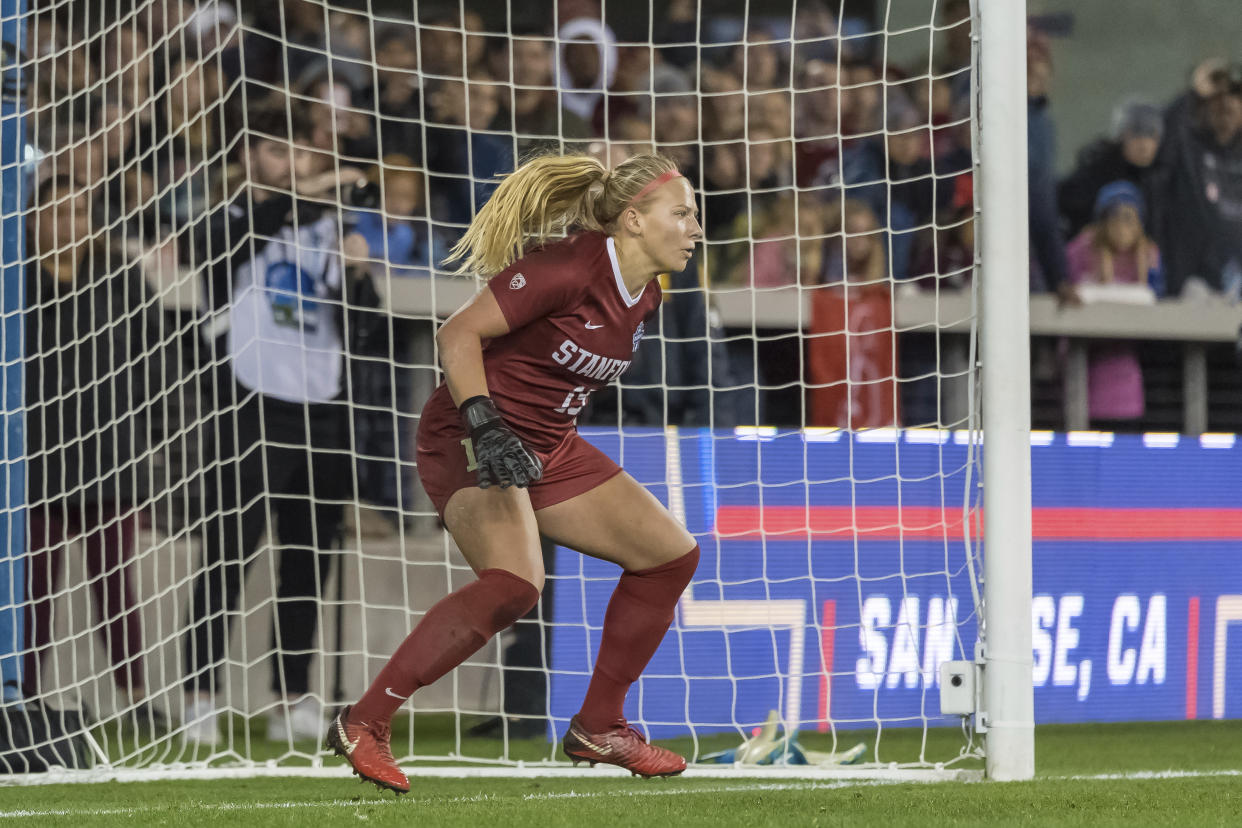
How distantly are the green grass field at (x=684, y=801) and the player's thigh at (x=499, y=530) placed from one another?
0.52 metres

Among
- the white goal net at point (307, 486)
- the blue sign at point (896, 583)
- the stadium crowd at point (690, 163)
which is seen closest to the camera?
the white goal net at point (307, 486)

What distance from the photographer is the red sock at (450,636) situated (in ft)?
12.1

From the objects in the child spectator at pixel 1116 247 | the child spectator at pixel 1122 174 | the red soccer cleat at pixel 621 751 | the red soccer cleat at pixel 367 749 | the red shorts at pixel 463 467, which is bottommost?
the red soccer cleat at pixel 621 751

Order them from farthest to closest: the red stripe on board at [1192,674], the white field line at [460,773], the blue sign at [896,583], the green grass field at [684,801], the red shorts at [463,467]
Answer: the red stripe on board at [1192,674]
the blue sign at [896,583]
the white field line at [460,773]
the red shorts at [463,467]
the green grass field at [684,801]

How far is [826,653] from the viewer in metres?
5.63

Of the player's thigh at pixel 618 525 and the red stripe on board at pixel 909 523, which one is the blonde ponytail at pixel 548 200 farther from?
the red stripe on board at pixel 909 523

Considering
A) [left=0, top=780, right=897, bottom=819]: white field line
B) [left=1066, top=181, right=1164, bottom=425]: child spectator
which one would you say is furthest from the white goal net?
[left=1066, top=181, right=1164, bottom=425]: child spectator

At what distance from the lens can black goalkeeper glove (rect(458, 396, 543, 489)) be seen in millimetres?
3531

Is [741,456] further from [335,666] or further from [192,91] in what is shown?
[192,91]

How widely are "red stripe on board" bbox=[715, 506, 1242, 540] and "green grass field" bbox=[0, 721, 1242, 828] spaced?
96 centimetres

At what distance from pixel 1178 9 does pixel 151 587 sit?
737cm

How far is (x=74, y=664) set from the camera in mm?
5438

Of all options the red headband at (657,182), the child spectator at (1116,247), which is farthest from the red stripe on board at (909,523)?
the child spectator at (1116,247)

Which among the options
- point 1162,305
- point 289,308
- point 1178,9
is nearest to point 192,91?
point 289,308
